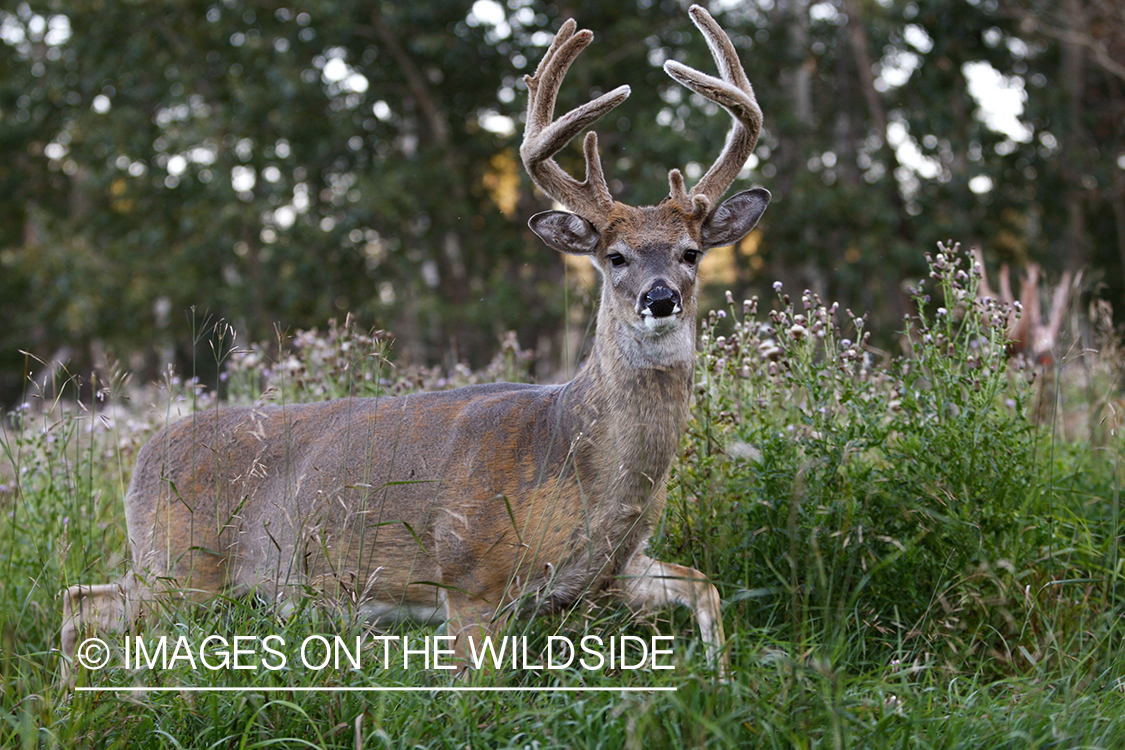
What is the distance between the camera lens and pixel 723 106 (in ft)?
13.1

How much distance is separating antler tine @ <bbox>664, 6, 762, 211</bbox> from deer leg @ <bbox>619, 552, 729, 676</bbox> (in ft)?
4.35

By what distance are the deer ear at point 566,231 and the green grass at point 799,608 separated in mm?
A: 589

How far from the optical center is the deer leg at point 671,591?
326cm

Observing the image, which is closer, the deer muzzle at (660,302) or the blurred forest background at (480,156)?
the deer muzzle at (660,302)

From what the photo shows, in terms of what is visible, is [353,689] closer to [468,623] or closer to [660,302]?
[468,623]

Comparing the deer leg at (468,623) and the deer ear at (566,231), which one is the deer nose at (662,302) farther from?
the deer leg at (468,623)

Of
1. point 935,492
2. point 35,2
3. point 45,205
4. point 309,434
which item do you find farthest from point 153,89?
point 935,492

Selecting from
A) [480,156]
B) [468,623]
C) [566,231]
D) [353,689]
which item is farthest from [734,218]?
[480,156]

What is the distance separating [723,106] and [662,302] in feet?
3.01

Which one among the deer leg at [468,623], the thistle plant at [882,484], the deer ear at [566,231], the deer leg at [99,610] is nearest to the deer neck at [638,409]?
the thistle plant at [882,484]

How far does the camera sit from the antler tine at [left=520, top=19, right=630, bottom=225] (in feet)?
12.9

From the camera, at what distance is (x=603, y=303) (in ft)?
13.0

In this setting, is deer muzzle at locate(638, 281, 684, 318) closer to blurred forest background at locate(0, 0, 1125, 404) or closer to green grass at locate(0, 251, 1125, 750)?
green grass at locate(0, 251, 1125, 750)

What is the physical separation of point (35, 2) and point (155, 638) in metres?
19.4
